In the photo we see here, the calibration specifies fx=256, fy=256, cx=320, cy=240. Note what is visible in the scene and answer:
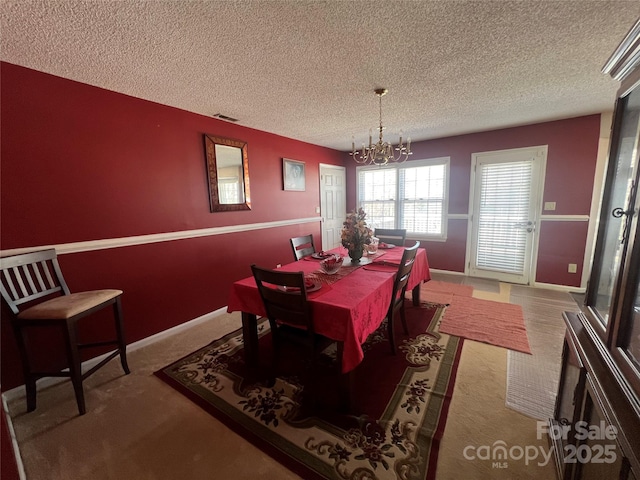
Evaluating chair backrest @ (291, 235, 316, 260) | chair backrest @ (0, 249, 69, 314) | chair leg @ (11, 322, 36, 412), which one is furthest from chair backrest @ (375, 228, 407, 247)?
chair leg @ (11, 322, 36, 412)

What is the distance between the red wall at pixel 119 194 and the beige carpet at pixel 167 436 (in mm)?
558

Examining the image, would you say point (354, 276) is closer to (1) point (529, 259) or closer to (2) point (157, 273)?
(2) point (157, 273)

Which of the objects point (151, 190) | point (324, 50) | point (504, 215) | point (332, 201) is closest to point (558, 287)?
point (504, 215)

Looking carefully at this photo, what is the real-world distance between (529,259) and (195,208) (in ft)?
15.2

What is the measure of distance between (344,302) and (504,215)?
3.64m

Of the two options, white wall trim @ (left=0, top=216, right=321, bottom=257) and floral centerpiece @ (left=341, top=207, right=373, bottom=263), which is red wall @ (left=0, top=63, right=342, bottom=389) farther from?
floral centerpiece @ (left=341, top=207, right=373, bottom=263)

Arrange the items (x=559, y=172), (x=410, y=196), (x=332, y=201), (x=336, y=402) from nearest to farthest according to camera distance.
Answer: (x=336, y=402)
(x=559, y=172)
(x=410, y=196)
(x=332, y=201)

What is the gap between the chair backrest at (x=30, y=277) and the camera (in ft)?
5.56

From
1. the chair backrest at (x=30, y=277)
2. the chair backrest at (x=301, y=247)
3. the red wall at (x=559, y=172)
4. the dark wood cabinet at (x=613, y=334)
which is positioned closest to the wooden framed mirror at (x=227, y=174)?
the chair backrest at (x=301, y=247)

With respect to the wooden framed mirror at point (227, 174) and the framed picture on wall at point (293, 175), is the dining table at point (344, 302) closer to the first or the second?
the wooden framed mirror at point (227, 174)

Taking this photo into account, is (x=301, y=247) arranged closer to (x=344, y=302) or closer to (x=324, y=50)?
(x=344, y=302)

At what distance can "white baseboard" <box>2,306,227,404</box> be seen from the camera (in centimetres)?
182

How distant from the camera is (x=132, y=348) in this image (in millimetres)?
2395

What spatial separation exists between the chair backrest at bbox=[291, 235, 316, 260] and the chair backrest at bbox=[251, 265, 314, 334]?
40.7 inches
